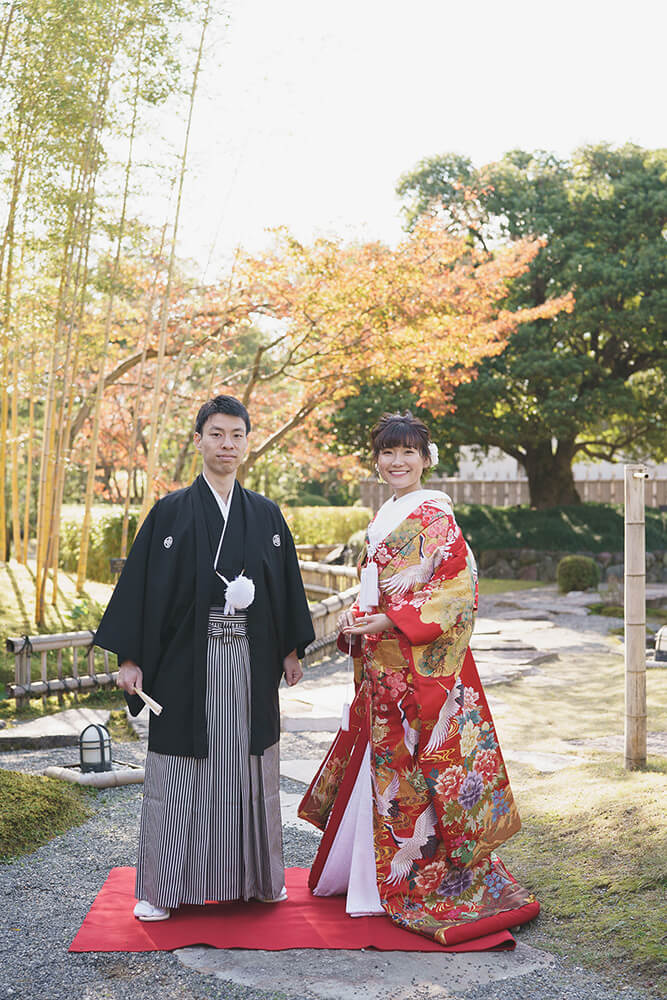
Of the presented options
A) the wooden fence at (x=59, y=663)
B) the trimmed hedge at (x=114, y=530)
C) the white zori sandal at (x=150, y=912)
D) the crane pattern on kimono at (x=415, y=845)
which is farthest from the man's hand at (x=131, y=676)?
the trimmed hedge at (x=114, y=530)

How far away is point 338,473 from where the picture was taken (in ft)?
65.7

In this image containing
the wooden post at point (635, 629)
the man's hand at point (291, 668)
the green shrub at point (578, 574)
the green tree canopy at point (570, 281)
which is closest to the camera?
the man's hand at point (291, 668)

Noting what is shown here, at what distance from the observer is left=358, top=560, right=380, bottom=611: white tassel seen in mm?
2955

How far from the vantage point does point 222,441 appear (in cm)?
294

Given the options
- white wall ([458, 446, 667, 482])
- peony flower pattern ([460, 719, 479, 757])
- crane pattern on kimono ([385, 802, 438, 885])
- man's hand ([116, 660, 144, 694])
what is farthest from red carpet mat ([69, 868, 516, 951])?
white wall ([458, 446, 667, 482])

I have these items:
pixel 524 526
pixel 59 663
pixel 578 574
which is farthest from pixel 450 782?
pixel 524 526

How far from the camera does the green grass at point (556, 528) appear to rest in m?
15.1

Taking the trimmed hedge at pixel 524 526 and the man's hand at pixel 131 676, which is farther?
the trimmed hedge at pixel 524 526

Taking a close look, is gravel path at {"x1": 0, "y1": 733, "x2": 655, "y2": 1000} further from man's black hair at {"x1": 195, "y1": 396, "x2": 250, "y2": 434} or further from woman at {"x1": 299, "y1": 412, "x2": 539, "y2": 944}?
man's black hair at {"x1": 195, "y1": 396, "x2": 250, "y2": 434}

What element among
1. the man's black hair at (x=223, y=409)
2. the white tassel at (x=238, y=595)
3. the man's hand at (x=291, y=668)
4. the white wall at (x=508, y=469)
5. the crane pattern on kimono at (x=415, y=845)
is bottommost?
the crane pattern on kimono at (x=415, y=845)

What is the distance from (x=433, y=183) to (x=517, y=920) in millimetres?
13582

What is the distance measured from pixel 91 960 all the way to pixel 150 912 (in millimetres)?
293

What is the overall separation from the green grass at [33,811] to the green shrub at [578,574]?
32.8 ft

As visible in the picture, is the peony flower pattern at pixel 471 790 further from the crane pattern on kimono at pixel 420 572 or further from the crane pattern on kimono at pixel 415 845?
the crane pattern on kimono at pixel 420 572
